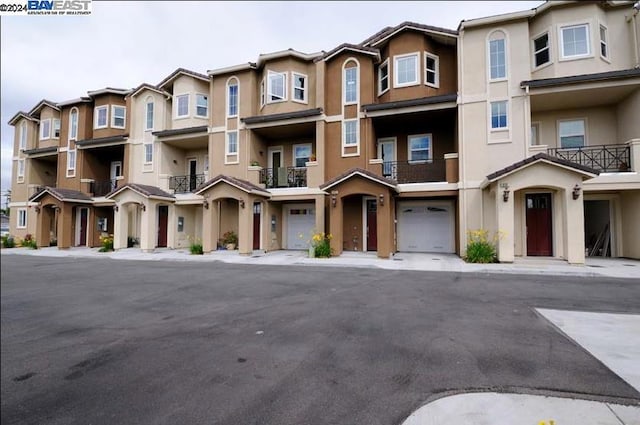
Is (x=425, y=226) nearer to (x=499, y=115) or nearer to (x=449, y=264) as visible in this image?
(x=449, y=264)

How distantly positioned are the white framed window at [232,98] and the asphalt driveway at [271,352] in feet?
44.5

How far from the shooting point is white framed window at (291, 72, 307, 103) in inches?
718

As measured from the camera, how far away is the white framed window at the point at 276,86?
59.4 ft

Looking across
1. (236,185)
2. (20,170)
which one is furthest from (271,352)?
(20,170)

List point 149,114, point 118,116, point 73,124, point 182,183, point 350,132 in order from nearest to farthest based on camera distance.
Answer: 1. point 350,132
2. point 182,183
3. point 149,114
4. point 118,116
5. point 73,124

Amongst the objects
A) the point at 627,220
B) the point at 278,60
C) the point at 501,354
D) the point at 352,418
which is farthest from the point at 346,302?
the point at 278,60

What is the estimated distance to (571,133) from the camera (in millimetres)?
14797

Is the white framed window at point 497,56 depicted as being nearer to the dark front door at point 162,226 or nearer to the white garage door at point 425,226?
the white garage door at point 425,226

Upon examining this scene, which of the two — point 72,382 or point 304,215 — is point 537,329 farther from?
point 304,215

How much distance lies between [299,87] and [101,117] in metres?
14.9

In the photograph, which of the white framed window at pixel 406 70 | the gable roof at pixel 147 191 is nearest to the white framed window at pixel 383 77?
the white framed window at pixel 406 70

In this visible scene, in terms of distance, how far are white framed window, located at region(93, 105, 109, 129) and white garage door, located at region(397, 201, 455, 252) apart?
2089 centimetres

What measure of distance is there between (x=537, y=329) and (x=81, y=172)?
26992 millimetres

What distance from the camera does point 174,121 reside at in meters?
20.9
